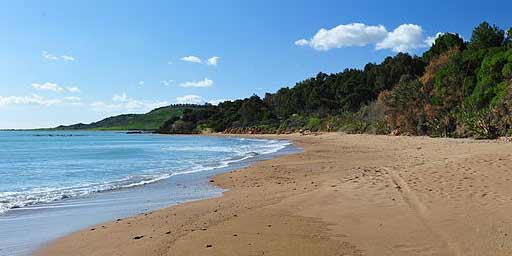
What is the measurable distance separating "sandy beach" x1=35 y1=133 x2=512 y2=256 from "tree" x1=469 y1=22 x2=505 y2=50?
48.8 m

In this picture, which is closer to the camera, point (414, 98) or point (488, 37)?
point (414, 98)

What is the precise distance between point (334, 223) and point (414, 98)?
43135 millimetres

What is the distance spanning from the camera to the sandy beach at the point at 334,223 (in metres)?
6.24

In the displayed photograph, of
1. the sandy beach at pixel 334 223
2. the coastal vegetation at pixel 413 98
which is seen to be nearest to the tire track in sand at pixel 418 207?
the sandy beach at pixel 334 223

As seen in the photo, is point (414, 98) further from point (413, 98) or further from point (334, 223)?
point (334, 223)

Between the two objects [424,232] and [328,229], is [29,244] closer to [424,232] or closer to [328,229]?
[328,229]

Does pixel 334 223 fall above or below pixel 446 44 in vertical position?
below

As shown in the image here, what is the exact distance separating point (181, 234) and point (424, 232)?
3662 mm

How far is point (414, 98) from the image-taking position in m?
47.9

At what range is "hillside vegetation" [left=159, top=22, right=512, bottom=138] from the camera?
3803 centimetres

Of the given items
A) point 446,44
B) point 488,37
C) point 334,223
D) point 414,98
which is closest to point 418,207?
point 334,223

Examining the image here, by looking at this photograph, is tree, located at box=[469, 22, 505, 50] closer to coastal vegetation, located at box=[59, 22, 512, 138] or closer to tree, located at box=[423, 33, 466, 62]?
coastal vegetation, located at box=[59, 22, 512, 138]

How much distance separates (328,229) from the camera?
734cm

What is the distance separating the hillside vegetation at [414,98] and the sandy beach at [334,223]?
23058 mm
